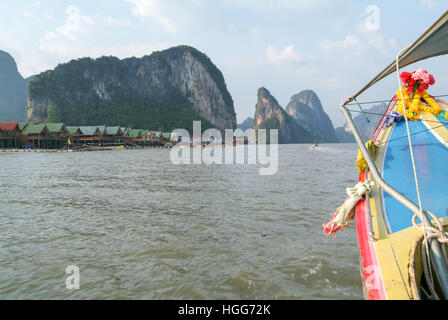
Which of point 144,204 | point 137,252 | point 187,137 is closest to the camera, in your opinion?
point 137,252

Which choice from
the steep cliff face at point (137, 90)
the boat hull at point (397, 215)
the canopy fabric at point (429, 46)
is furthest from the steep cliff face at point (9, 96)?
the canopy fabric at point (429, 46)

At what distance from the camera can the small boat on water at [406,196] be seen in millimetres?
2973

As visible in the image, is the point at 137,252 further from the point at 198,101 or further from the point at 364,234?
the point at 198,101

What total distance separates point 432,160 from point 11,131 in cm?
7097

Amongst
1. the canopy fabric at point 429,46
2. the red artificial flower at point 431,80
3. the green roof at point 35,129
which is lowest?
the canopy fabric at point 429,46

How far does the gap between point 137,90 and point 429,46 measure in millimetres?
161711

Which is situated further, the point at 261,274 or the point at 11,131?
the point at 11,131

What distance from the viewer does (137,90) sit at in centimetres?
15112

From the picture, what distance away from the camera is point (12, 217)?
7.71m

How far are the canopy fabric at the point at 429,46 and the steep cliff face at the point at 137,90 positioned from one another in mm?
125084

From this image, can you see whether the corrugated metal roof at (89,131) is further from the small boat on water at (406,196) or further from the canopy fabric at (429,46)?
the canopy fabric at (429,46)

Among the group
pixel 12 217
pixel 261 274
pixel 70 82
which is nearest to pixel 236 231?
pixel 261 274

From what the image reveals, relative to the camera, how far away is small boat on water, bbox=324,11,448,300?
9.75ft

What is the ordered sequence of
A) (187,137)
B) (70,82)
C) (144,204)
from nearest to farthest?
(144,204) < (187,137) < (70,82)
